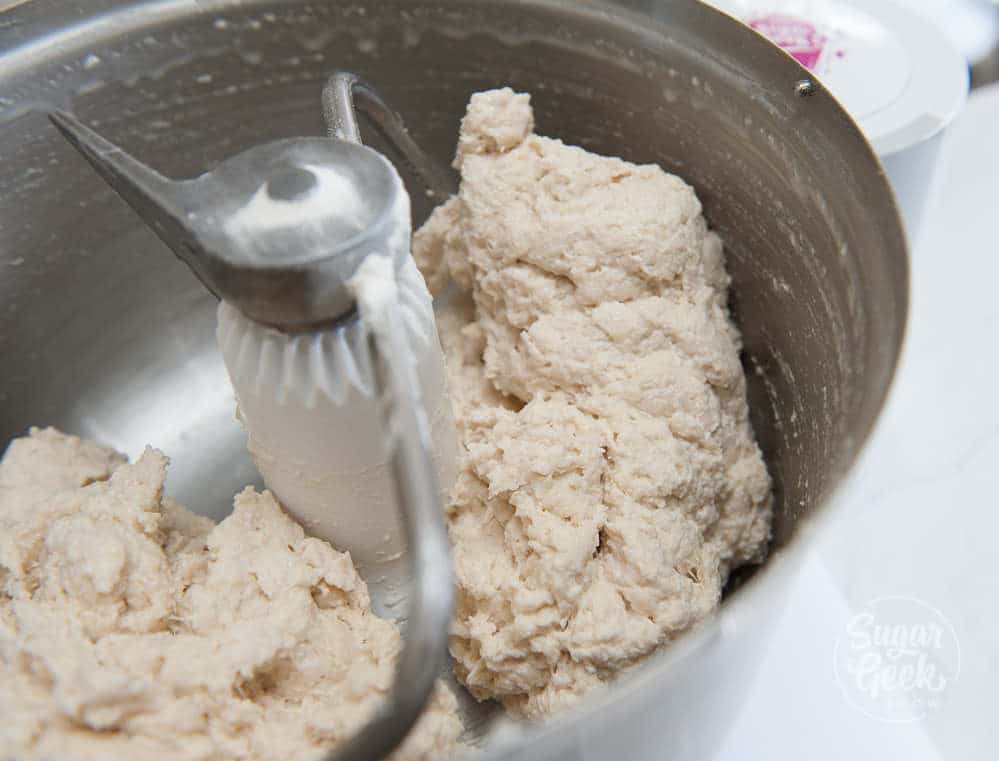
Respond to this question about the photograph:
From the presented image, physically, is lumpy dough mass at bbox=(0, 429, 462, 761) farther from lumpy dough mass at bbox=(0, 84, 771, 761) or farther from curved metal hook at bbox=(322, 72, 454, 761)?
curved metal hook at bbox=(322, 72, 454, 761)

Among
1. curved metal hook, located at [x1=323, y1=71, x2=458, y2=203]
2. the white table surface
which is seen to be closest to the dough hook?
curved metal hook, located at [x1=323, y1=71, x2=458, y2=203]

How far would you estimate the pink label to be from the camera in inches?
36.0

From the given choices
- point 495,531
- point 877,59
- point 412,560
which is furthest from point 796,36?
point 412,560

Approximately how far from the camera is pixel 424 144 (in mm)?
856

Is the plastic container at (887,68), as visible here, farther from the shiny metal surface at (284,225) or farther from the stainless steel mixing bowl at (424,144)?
the shiny metal surface at (284,225)

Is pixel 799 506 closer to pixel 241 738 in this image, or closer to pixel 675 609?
pixel 675 609

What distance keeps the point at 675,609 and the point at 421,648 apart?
0.85 feet

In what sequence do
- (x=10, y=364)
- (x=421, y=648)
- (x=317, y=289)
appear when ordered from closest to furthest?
(x=421, y=648), (x=317, y=289), (x=10, y=364)

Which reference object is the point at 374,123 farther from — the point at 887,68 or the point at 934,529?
the point at 934,529

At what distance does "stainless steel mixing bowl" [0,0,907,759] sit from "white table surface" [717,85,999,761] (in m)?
0.11

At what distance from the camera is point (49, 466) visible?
703 millimetres

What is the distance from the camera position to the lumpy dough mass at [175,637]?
479 mm

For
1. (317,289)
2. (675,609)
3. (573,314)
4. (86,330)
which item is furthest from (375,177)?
(86,330)

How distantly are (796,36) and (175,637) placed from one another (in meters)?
0.85
